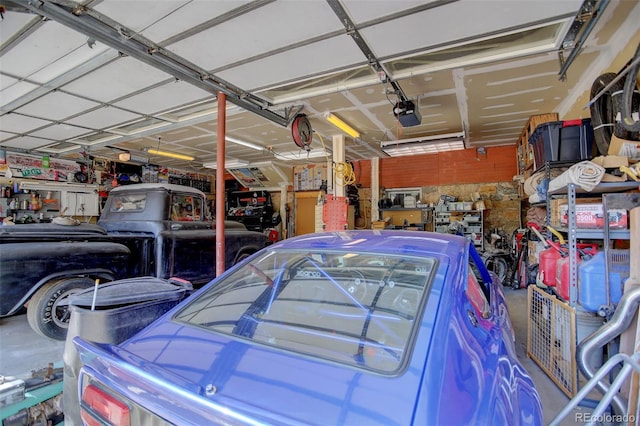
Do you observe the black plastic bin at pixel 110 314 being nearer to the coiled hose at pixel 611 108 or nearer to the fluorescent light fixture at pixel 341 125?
the coiled hose at pixel 611 108

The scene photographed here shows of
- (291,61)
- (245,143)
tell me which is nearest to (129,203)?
(291,61)

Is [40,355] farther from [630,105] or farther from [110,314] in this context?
[630,105]

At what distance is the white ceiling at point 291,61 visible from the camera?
8.81ft

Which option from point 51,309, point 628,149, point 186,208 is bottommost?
point 51,309

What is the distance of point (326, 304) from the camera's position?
156 centimetres

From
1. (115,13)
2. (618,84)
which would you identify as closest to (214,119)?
(115,13)

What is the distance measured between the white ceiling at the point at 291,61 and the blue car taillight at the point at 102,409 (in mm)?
2794

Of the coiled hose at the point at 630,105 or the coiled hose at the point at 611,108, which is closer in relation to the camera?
the coiled hose at the point at 630,105

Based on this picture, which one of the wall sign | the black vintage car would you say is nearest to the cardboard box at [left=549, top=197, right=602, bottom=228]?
the black vintage car

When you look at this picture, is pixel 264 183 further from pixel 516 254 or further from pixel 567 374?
pixel 567 374

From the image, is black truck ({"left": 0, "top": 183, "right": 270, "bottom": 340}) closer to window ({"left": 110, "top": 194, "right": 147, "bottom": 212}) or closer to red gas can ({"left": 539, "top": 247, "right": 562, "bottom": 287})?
window ({"left": 110, "top": 194, "right": 147, "bottom": 212})

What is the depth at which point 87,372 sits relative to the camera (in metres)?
1.03

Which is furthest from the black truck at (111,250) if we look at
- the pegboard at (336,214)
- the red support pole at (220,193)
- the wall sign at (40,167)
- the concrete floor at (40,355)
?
the wall sign at (40,167)

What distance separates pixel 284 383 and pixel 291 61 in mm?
3429
